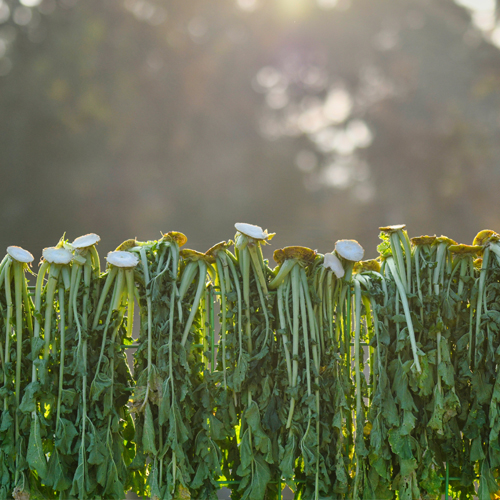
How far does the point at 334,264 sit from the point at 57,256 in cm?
152

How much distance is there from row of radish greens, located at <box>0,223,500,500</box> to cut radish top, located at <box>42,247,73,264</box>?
1cm

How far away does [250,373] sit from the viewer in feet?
8.97

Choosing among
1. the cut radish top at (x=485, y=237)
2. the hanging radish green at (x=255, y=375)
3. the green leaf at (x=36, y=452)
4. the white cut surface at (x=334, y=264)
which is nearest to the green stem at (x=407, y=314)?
the white cut surface at (x=334, y=264)

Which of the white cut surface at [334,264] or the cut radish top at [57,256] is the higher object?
the cut radish top at [57,256]

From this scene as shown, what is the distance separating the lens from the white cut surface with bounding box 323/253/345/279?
2.69 metres

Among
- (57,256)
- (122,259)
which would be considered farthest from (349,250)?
(57,256)

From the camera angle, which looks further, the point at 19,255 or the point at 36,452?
the point at 19,255

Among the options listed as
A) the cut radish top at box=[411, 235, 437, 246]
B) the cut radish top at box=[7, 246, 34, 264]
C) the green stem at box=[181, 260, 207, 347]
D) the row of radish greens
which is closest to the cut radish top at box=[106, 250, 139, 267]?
the row of radish greens

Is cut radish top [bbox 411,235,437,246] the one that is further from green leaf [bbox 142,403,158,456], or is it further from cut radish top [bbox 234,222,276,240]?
green leaf [bbox 142,403,158,456]

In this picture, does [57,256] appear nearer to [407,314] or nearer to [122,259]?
[122,259]

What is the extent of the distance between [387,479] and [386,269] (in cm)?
116

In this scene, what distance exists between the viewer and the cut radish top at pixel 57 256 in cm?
270

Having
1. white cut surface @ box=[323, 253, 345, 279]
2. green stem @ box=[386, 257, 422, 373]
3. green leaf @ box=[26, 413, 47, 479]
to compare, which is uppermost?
white cut surface @ box=[323, 253, 345, 279]

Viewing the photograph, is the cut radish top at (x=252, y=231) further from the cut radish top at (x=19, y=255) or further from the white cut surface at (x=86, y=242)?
the cut radish top at (x=19, y=255)
